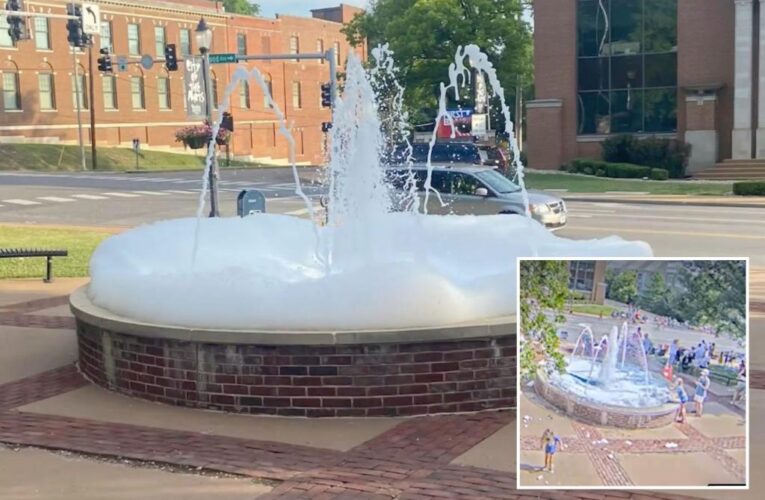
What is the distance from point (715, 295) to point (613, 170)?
38.1 m

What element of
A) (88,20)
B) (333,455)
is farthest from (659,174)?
(333,455)

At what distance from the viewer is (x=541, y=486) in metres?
3.78

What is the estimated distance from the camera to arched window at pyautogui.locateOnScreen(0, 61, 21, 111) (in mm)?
54062

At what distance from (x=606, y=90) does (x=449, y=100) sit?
1524 centimetres

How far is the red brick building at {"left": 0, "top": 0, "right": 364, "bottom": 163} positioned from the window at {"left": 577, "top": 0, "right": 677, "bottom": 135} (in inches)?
864

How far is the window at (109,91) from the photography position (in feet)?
194

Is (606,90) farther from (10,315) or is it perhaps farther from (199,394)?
(199,394)

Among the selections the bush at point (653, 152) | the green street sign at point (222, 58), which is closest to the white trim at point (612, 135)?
the bush at point (653, 152)

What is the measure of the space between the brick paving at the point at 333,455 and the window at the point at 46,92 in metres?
53.0

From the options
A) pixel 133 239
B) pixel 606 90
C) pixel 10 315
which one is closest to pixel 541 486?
pixel 133 239

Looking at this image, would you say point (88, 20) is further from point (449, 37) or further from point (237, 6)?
point (237, 6)

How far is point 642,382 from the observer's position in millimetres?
3662

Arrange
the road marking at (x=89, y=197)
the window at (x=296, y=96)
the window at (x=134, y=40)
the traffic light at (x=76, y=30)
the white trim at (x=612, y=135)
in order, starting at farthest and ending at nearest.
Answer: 1. the window at (x=296, y=96)
2. the window at (x=134, y=40)
3. the white trim at (x=612, y=135)
4. the road marking at (x=89, y=197)
5. the traffic light at (x=76, y=30)

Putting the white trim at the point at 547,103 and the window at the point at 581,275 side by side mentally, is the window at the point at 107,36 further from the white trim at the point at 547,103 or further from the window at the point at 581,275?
the window at the point at 581,275
